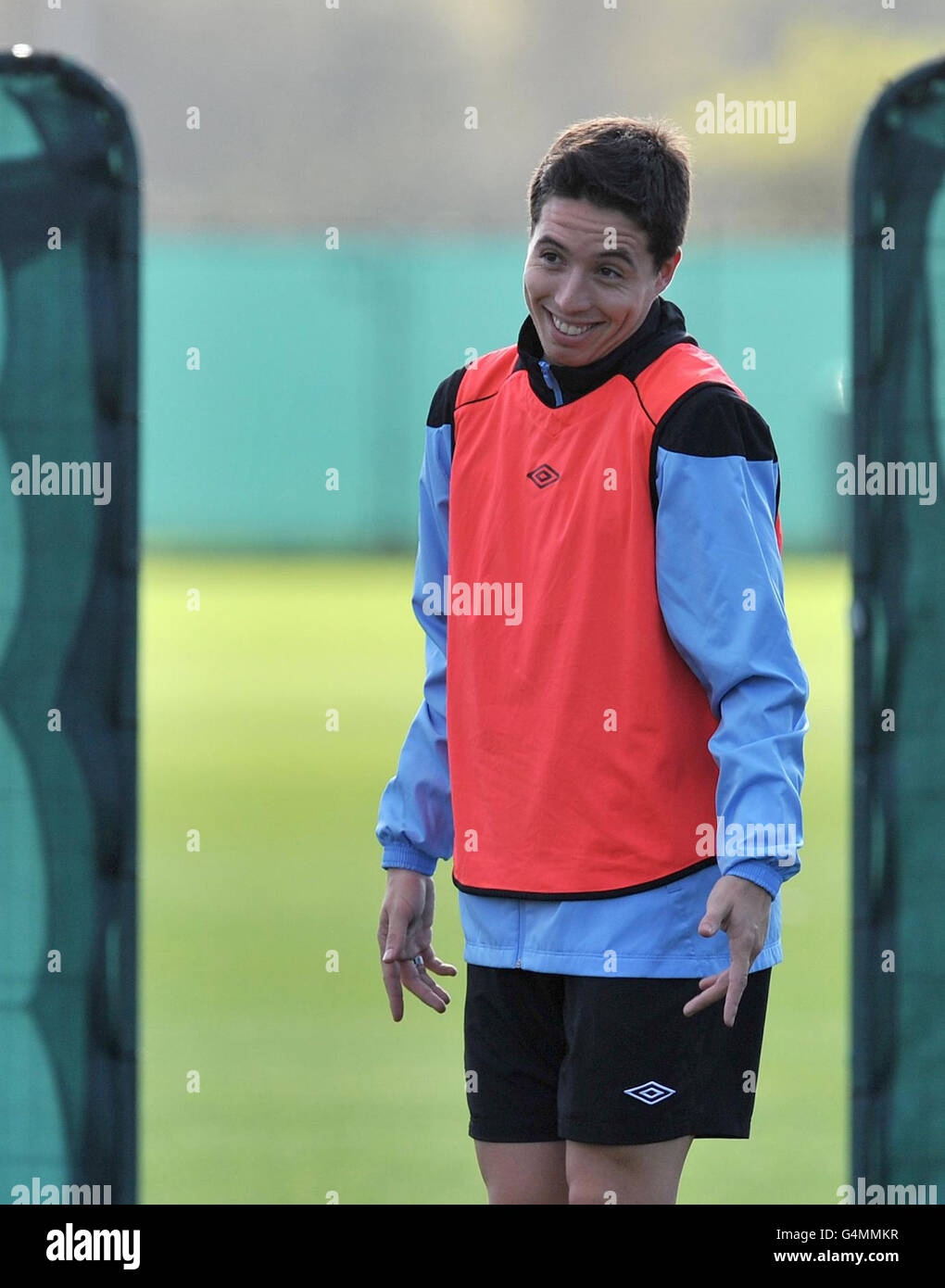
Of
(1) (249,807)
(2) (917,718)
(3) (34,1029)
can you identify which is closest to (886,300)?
(2) (917,718)

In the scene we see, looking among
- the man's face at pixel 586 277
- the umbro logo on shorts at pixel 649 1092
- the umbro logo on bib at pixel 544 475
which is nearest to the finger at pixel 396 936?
the umbro logo on shorts at pixel 649 1092

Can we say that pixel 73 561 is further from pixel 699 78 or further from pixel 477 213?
pixel 699 78

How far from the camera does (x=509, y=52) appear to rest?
26156mm

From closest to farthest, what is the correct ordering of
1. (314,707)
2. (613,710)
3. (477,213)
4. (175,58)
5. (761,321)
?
(613,710)
(314,707)
(761,321)
(477,213)
(175,58)

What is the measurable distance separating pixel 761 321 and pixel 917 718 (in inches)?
707

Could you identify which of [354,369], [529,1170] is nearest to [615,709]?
[529,1170]

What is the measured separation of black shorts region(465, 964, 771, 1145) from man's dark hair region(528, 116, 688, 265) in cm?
89

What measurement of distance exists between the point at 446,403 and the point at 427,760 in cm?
47

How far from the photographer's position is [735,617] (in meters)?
2.03

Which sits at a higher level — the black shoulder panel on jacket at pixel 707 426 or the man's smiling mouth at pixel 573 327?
the man's smiling mouth at pixel 573 327

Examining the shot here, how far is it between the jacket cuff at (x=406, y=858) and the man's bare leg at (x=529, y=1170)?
0.36 meters

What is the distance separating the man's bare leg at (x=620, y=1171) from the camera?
213cm
